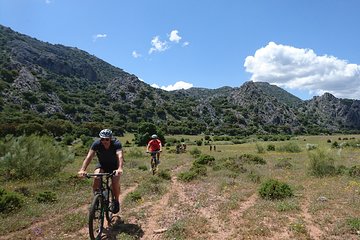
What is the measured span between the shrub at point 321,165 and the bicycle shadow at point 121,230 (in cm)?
1395

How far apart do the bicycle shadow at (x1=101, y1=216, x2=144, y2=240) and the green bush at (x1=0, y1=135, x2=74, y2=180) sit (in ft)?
34.5

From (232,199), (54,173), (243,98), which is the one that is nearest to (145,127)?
(54,173)

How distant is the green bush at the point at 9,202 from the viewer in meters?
11.6

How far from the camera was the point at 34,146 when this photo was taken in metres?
19.4

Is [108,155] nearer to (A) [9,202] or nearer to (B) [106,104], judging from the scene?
(A) [9,202]

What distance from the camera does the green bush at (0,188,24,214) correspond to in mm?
11588

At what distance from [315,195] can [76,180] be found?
1086 centimetres

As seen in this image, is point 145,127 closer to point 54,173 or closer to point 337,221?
point 54,173

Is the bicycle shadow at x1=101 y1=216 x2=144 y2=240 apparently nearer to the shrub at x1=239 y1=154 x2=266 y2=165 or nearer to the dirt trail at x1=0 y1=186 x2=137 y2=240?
the dirt trail at x1=0 y1=186 x2=137 y2=240

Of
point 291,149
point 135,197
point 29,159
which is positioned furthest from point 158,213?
point 291,149

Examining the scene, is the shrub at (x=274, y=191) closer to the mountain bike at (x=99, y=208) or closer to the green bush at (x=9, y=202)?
the mountain bike at (x=99, y=208)

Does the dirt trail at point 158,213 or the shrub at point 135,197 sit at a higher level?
the shrub at point 135,197

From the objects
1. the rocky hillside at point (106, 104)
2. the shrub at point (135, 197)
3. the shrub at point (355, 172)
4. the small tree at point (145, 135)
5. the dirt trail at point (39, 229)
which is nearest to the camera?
the dirt trail at point (39, 229)

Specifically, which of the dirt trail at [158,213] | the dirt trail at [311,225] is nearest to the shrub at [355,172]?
the dirt trail at [311,225]
